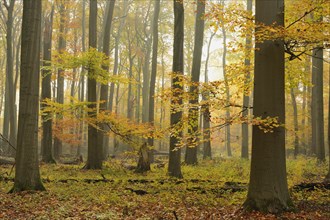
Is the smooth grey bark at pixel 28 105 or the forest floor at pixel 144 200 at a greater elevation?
the smooth grey bark at pixel 28 105

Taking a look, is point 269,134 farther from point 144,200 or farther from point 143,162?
point 143,162

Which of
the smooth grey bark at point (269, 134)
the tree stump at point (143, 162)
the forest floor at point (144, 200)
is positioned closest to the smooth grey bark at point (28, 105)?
the forest floor at point (144, 200)

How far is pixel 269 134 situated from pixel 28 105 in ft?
20.1

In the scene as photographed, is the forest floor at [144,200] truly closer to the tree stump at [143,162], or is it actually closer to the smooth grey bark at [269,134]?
the smooth grey bark at [269,134]

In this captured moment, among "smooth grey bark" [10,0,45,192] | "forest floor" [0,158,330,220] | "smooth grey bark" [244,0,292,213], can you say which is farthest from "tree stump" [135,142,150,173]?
"smooth grey bark" [244,0,292,213]

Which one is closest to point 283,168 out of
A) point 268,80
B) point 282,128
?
point 282,128

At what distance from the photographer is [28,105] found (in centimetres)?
895

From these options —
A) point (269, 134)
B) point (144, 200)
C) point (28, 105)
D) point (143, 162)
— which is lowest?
point (144, 200)

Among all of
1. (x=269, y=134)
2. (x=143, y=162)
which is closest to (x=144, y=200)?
(x=269, y=134)

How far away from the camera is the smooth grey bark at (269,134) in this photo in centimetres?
673

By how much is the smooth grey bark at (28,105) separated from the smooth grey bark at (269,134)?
5754 mm

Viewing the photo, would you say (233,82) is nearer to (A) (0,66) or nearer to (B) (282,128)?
(B) (282,128)

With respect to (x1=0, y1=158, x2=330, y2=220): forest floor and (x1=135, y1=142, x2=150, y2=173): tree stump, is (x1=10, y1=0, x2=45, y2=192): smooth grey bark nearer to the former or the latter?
(x1=0, y1=158, x2=330, y2=220): forest floor

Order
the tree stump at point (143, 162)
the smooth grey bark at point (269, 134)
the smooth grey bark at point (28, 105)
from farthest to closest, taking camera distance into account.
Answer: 1. the tree stump at point (143, 162)
2. the smooth grey bark at point (28, 105)
3. the smooth grey bark at point (269, 134)
